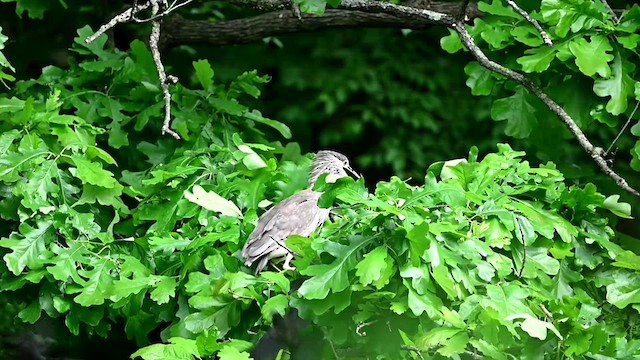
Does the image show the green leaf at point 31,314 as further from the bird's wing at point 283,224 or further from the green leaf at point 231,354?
the green leaf at point 231,354

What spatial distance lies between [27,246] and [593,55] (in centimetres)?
210

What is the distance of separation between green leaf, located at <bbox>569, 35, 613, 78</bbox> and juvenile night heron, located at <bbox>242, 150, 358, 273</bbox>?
3.44 ft

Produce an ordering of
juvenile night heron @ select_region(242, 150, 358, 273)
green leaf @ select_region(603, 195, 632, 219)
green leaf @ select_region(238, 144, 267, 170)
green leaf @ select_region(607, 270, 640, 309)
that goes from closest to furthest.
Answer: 1. green leaf @ select_region(607, 270, 640, 309)
2. juvenile night heron @ select_region(242, 150, 358, 273)
3. green leaf @ select_region(603, 195, 632, 219)
4. green leaf @ select_region(238, 144, 267, 170)

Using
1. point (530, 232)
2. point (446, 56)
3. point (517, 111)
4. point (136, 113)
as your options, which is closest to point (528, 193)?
point (530, 232)

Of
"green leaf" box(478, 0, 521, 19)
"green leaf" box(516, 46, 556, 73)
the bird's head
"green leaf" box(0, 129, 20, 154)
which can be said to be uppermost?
"green leaf" box(478, 0, 521, 19)

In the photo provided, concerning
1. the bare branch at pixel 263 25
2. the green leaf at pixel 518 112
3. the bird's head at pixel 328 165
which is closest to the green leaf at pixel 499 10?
the green leaf at pixel 518 112

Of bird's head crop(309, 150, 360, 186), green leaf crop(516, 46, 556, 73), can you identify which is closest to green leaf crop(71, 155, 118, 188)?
bird's head crop(309, 150, 360, 186)

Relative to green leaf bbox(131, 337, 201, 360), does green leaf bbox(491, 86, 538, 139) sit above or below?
below

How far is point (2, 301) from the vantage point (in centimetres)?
365

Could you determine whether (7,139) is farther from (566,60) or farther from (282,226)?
(566,60)

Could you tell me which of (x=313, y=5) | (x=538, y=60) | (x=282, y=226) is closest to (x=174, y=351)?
(x=282, y=226)

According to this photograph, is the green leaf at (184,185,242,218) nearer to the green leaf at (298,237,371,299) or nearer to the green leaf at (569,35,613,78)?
the green leaf at (298,237,371,299)

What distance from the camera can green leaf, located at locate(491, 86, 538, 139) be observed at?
14.1ft

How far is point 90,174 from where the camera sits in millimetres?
3650
